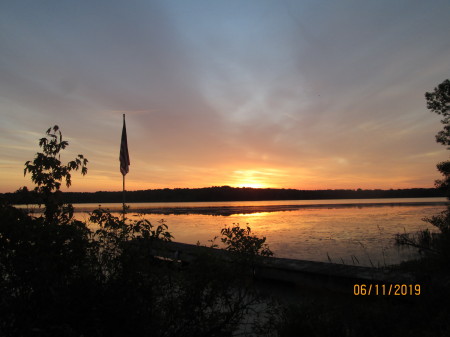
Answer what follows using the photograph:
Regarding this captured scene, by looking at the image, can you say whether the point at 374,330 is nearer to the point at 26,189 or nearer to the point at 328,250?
the point at 26,189

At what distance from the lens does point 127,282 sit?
4.38 meters

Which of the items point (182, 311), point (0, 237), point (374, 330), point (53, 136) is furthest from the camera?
point (374, 330)

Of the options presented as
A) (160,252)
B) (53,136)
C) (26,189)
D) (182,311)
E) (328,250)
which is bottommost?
(328,250)

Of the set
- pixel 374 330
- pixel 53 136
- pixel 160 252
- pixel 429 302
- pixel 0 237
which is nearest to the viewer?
pixel 0 237

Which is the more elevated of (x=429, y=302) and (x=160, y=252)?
(x=160, y=252)

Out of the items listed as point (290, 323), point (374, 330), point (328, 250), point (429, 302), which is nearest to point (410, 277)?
point (429, 302)

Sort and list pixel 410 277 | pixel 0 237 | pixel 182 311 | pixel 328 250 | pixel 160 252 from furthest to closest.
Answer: pixel 328 250 → pixel 410 277 → pixel 160 252 → pixel 182 311 → pixel 0 237

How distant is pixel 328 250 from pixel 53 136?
1694cm

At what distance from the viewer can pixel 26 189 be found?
525cm

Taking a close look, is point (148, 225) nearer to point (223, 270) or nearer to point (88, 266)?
point (88, 266)

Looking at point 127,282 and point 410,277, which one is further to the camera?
point 410,277

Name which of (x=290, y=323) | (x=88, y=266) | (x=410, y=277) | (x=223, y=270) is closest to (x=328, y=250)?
(x=410, y=277)

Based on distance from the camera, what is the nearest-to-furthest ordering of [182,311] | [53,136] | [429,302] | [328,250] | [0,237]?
[0,237] < [182,311] < [53,136] < [429,302] < [328,250]

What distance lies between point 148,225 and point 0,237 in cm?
193
